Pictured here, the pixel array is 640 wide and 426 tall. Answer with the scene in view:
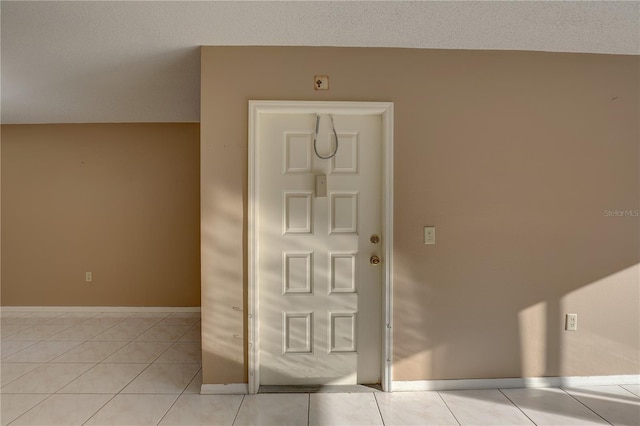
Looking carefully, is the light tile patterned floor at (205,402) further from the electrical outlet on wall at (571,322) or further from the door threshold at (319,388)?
the electrical outlet on wall at (571,322)

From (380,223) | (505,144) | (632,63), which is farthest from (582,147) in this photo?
(380,223)

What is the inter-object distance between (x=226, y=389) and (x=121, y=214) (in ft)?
8.80

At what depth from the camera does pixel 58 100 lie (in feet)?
10.4

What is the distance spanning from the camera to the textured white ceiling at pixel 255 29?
1.79 m

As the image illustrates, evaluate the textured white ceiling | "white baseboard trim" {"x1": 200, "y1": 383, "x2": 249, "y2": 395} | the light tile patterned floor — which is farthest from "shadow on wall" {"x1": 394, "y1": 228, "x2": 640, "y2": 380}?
the textured white ceiling

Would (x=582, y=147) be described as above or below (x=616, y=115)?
below

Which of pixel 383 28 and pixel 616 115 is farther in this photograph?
pixel 616 115

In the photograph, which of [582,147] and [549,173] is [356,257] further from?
[582,147]

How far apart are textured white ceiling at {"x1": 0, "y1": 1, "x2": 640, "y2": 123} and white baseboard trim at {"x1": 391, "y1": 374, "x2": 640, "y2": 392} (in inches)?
89.3

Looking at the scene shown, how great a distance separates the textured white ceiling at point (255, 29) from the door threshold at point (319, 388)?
231cm

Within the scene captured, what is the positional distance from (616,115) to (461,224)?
52.7 inches

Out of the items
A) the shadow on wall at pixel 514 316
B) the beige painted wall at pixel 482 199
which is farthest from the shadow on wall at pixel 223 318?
the shadow on wall at pixel 514 316

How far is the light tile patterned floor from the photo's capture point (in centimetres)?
191

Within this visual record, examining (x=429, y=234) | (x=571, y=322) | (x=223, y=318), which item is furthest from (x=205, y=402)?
(x=571, y=322)
